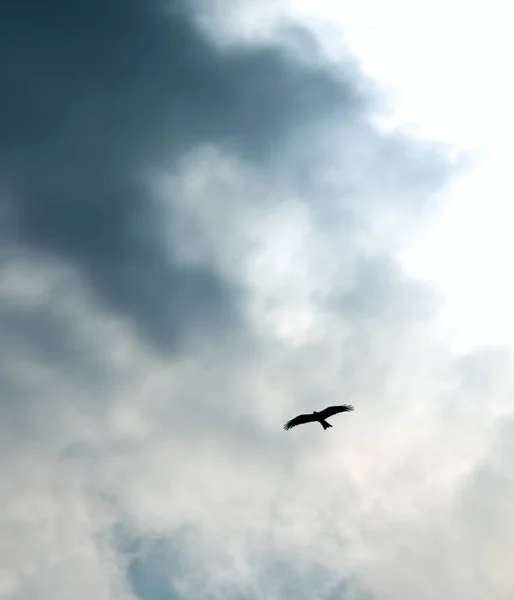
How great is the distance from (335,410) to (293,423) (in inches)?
248

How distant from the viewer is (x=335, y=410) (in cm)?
12900

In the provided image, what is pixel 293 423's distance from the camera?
130 meters
